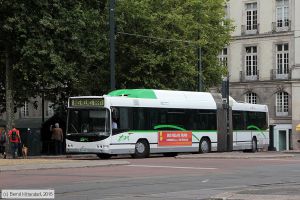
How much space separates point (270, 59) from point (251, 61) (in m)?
2.44

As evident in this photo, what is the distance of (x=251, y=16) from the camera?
71625mm

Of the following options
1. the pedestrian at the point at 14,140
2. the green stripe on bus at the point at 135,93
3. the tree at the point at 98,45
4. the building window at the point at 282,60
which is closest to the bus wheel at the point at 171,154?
the green stripe on bus at the point at 135,93

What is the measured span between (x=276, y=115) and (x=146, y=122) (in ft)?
115

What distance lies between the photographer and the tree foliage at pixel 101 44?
3794 centimetres

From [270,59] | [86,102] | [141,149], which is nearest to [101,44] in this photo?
[86,102]

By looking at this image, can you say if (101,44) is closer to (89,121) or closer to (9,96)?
(9,96)

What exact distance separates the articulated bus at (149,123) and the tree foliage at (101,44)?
4637 millimetres

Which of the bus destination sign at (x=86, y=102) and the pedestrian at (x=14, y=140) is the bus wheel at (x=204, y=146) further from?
the pedestrian at (x=14, y=140)

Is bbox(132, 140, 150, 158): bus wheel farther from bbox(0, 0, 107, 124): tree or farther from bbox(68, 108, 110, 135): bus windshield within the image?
bbox(0, 0, 107, 124): tree

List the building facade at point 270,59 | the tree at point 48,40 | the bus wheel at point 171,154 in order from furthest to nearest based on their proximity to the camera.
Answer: the building facade at point 270,59
the bus wheel at point 171,154
the tree at point 48,40

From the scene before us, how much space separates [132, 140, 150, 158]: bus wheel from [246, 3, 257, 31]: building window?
123ft

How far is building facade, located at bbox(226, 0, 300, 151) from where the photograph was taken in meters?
67.8

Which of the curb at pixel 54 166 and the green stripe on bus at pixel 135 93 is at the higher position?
the green stripe on bus at pixel 135 93

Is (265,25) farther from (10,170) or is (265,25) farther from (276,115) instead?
(10,170)
